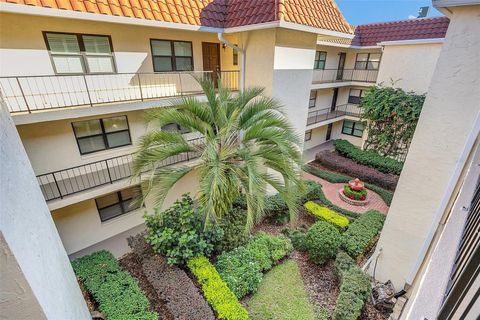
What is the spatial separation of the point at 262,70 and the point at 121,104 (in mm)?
5738

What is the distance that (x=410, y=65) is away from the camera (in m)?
14.6

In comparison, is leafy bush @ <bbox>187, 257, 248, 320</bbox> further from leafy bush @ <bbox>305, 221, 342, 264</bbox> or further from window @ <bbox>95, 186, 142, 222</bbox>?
window @ <bbox>95, 186, 142, 222</bbox>

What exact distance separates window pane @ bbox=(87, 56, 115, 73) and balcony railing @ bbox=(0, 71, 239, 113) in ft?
0.71

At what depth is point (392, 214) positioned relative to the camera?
298 inches

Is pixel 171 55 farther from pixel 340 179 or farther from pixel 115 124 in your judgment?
pixel 340 179

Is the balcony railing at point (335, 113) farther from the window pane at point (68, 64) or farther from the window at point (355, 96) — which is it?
the window pane at point (68, 64)

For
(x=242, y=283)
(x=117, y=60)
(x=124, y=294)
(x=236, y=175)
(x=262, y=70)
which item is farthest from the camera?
(x=262, y=70)

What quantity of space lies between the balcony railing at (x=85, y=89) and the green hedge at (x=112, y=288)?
16.5 feet

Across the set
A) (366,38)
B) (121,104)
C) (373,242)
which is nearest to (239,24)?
(121,104)

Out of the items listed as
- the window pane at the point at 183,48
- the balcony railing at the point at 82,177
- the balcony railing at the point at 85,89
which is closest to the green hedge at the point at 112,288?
the balcony railing at the point at 82,177

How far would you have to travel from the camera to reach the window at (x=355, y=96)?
64.7ft

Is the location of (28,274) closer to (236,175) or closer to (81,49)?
(236,175)

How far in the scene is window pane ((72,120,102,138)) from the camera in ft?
27.0

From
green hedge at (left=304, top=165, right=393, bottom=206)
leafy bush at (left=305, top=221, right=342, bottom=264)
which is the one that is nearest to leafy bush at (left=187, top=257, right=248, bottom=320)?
leafy bush at (left=305, top=221, right=342, bottom=264)
